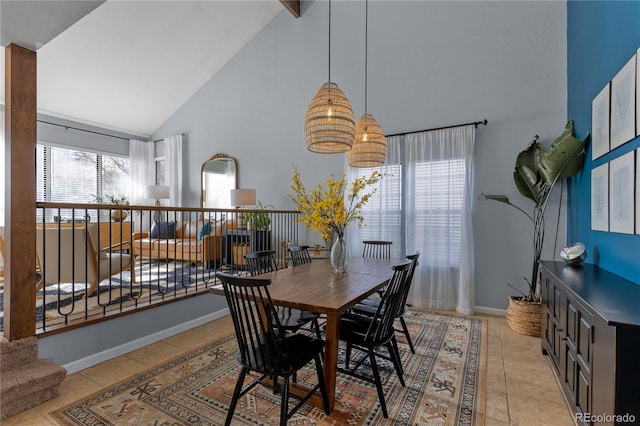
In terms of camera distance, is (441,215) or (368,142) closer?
(368,142)

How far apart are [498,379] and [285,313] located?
1726 millimetres

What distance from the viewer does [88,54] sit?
17.1 ft

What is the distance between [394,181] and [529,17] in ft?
8.12

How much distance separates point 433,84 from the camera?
4.19 metres

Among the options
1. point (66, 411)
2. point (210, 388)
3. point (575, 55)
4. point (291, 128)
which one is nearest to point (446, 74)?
point (575, 55)

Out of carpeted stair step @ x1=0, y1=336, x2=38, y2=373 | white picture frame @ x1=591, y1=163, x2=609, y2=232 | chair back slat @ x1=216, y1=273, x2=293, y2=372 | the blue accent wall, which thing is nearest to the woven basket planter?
the blue accent wall

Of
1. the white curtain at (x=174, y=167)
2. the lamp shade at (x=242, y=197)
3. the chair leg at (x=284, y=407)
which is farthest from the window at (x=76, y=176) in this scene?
the chair leg at (x=284, y=407)

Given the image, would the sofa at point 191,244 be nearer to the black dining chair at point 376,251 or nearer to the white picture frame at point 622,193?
the black dining chair at point 376,251

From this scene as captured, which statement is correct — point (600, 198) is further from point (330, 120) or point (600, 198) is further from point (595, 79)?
point (330, 120)

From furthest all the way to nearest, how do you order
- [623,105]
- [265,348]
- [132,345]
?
[132,345]
[623,105]
[265,348]

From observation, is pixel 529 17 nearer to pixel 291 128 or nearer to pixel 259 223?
pixel 291 128

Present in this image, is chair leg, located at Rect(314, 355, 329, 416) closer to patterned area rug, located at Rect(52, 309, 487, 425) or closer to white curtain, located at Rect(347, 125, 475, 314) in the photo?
patterned area rug, located at Rect(52, 309, 487, 425)

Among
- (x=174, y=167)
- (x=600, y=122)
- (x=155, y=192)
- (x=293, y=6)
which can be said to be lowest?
(x=155, y=192)

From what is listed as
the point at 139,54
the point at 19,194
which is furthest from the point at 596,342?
the point at 139,54
